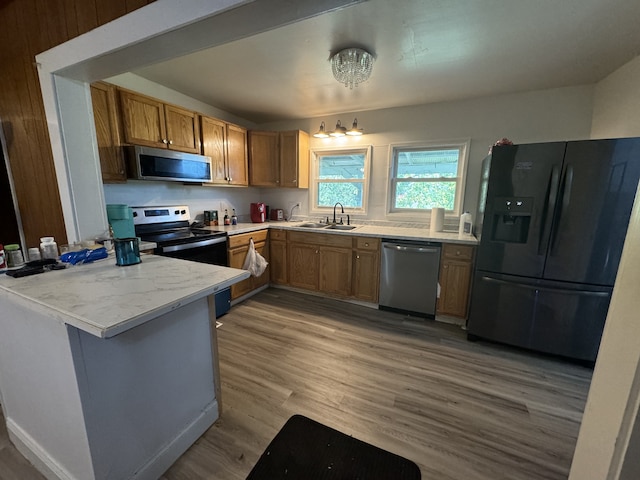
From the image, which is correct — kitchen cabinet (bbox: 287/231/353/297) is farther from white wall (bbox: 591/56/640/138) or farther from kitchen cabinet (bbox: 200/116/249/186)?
white wall (bbox: 591/56/640/138)

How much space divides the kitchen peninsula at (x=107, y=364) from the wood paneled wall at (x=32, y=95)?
724mm

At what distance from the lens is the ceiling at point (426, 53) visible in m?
1.51

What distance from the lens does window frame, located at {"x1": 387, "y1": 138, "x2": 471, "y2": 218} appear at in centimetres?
300

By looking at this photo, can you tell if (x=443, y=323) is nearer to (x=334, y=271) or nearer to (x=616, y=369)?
(x=334, y=271)

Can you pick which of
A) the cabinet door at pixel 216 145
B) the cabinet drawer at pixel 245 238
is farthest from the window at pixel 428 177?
the cabinet door at pixel 216 145

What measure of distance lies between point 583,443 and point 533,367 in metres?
1.80

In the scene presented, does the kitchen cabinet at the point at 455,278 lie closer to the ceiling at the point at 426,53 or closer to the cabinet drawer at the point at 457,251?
the cabinet drawer at the point at 457,251

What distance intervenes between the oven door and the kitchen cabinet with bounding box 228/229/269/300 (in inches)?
4.4

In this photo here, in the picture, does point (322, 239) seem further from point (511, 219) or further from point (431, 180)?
point (511, 219)

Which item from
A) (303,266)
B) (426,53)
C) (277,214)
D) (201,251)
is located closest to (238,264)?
(201,251)

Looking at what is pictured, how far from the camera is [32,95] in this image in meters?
1.52

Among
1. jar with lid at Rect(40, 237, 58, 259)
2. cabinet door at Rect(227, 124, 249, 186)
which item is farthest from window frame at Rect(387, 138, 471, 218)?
jar with lid at Rect(40, 237, 58, 259)

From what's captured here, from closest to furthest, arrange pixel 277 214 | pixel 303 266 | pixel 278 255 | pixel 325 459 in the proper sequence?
pixel 325 459, pixel 303 266, pixel 278 255, pixel 277 214

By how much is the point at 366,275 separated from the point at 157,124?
104 inches
